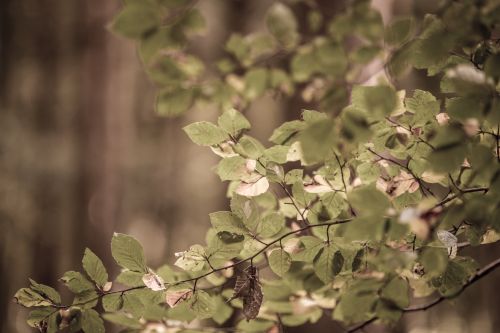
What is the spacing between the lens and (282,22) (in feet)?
1.64

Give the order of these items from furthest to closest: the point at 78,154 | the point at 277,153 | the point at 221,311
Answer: the point at 78,154
the point at 221,311
the point at 277,153

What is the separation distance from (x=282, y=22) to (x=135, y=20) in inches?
6.9

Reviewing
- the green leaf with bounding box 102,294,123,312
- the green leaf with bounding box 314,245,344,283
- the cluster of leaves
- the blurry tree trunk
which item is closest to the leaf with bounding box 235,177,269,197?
the cluster of leaves

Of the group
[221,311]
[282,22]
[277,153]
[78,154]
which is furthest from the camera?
[78,154]

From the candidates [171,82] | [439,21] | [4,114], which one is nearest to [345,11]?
[439,21]

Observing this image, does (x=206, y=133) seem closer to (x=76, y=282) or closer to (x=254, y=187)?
(x=254, y=187)

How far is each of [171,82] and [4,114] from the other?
3.06 meters

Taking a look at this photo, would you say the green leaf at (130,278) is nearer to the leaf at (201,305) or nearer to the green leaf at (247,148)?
the leaf at (201,305)

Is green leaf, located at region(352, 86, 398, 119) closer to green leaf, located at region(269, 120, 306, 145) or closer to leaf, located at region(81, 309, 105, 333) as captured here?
green leaf, located at region(269, 120, 306, 145)

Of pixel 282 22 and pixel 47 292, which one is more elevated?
pixel 282 22

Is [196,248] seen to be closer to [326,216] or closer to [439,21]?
[326,216]

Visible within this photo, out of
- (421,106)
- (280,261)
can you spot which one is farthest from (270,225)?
(421,106)

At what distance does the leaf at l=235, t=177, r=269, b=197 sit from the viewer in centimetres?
58

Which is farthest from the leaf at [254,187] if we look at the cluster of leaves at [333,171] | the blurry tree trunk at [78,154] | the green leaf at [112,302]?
the blurry tree trunk at [78,154]
